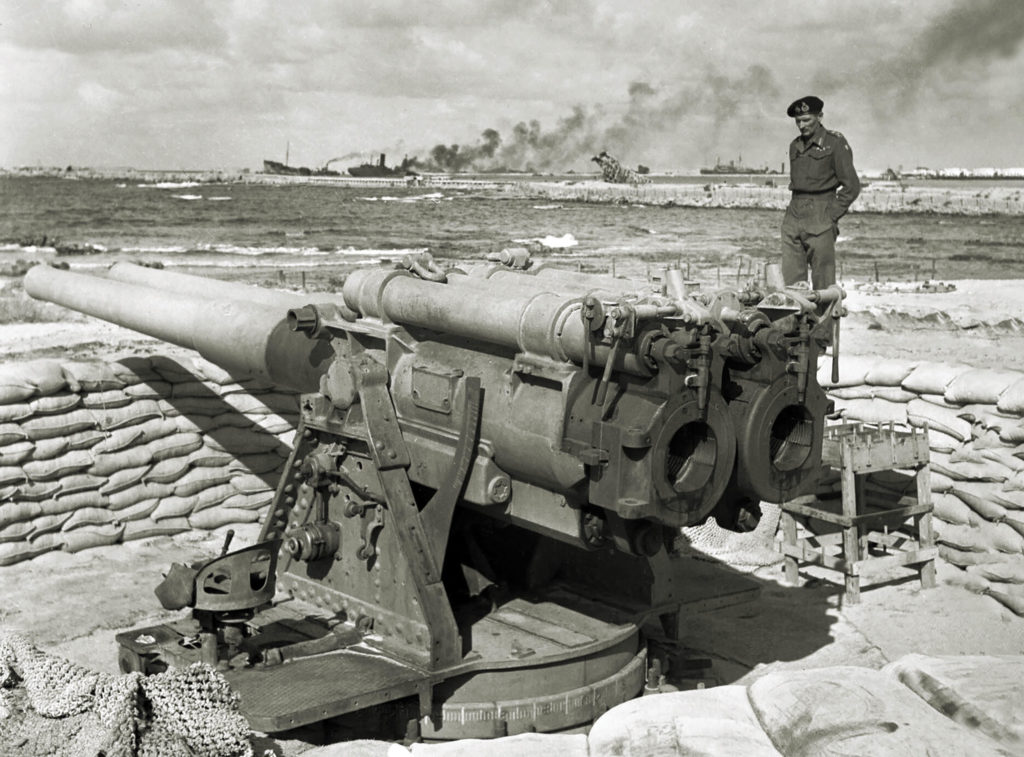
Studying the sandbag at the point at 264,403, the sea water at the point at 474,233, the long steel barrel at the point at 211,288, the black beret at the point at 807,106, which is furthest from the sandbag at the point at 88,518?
the sea water at the point at 474,233

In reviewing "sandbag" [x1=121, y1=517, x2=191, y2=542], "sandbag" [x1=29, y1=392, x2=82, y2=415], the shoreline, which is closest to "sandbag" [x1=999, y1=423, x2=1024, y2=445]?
"sandbag" [x1=121, y1=517, x2=191, y2=542]

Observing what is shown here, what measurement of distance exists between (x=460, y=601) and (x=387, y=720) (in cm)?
84

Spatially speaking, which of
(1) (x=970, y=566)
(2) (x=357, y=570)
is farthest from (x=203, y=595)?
(1) (x=970, y=566)

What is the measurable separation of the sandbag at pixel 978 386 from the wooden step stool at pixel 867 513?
0.37 meters

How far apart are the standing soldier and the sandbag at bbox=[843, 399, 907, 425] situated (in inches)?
40.3

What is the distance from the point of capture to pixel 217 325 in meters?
8.06

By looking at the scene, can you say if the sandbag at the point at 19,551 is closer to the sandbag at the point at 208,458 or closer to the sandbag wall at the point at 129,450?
the sandbag wall at the point at 129,450

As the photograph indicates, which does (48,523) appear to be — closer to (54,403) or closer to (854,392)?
(54,403)

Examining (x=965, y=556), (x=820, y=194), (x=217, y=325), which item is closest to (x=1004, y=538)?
(x=965, y=556)

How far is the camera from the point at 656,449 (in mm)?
5445

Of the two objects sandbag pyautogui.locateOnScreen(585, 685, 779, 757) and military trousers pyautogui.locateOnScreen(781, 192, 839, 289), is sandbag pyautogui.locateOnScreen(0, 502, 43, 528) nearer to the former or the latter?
military trousers pyautogui.locateOnScreen(781, 192, 839, 289)

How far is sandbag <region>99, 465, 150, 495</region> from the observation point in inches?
397

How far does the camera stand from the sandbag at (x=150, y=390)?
10305 mm

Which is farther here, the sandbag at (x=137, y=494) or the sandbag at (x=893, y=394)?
the sandbag at (x=137, y=494)
